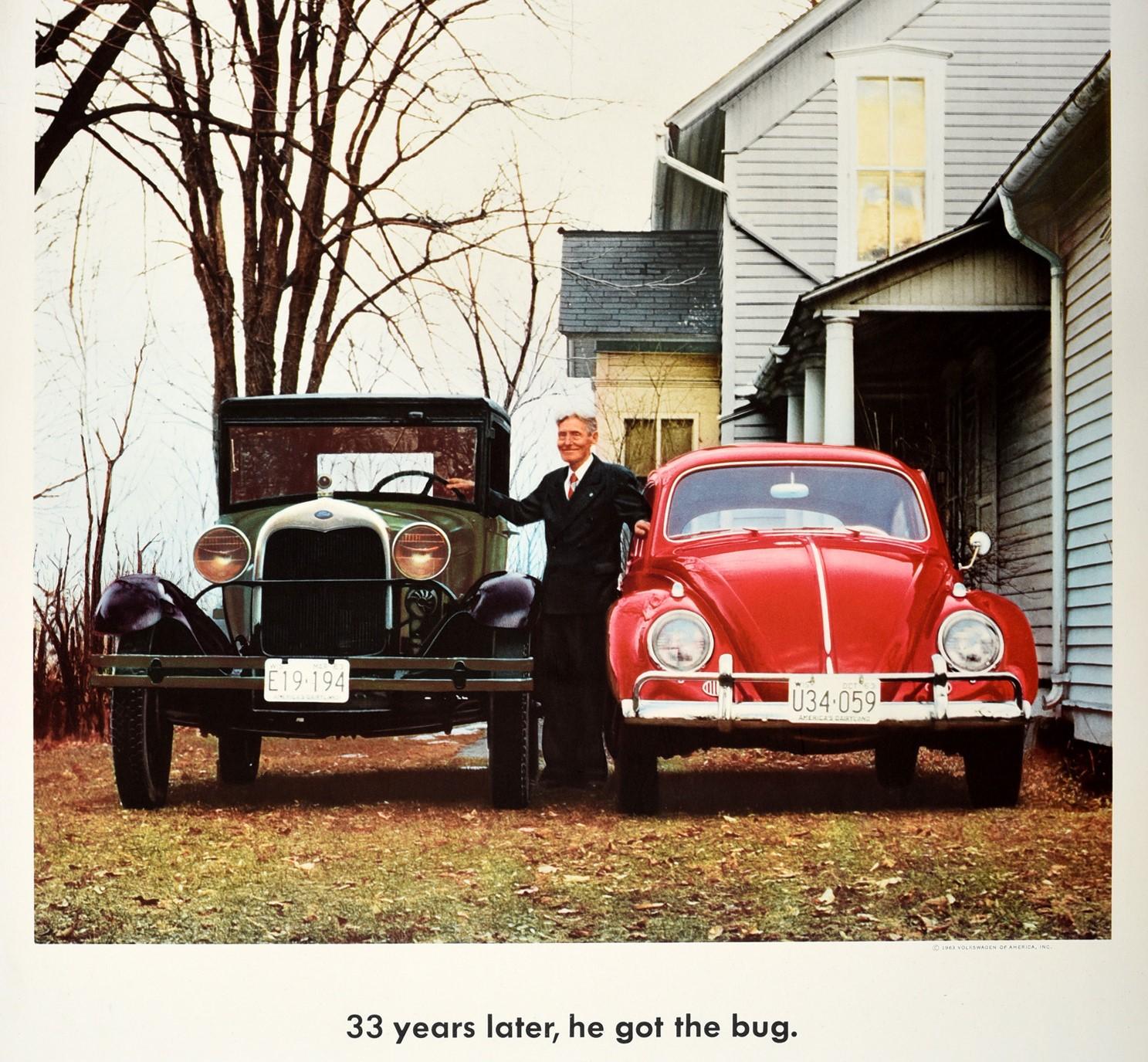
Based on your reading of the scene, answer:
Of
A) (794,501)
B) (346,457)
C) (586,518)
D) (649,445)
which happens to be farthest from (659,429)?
(346,457)

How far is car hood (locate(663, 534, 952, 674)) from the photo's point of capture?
11.2 feet

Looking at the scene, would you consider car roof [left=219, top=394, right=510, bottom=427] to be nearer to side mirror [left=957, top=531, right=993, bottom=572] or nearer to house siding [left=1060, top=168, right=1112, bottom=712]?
side mirror [left=957, top=531, right=993, bottom=572]

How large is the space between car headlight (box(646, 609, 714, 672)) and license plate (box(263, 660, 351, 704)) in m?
0.92

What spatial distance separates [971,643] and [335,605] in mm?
1931

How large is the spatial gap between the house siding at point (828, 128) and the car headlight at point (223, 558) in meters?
1.70

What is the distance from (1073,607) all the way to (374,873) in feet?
7.87

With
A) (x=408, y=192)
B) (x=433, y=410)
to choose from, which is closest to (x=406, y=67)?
(x=408, y=192)

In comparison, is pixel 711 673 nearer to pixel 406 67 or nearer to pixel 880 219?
pixel 880 219

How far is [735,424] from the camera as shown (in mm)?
4051

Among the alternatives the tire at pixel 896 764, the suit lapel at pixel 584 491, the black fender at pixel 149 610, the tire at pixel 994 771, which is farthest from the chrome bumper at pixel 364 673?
the tire at pixel 994 771

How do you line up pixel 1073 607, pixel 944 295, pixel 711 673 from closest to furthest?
1. pixel 711 673
2. pixel 1073 607
3. pixel 944 295

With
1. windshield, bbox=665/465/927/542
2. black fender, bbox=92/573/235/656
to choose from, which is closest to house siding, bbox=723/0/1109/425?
windshield, bbox=665/465/927/542

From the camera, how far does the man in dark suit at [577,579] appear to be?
3760 mm

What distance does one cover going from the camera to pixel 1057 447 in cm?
402
